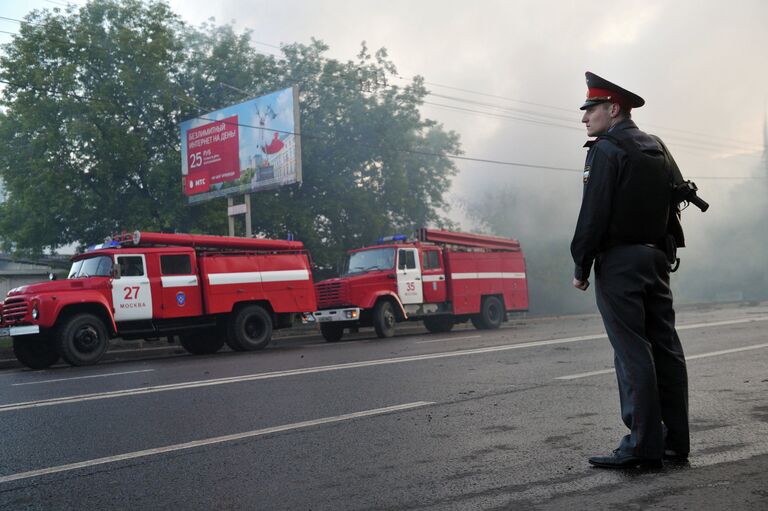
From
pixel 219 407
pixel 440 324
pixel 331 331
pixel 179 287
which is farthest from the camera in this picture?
pixel 440 324

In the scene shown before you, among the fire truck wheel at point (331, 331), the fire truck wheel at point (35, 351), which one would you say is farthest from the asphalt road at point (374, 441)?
the fire truck wheel at point (331, 331)

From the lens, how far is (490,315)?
930 inches

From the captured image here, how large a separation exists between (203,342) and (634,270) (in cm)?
1442

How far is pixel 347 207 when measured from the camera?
35.8m

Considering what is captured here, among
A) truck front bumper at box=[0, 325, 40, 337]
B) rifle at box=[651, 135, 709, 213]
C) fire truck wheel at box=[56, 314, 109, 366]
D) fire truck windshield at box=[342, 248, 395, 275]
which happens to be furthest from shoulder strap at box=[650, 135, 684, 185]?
fire truck windshield at box=[342, 248, 395, 275]

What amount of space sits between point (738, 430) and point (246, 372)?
608 cm

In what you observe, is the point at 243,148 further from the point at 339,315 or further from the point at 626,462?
the point at 626,462

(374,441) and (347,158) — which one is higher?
(347,158)

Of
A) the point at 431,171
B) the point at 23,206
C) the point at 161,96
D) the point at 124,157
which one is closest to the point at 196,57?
the point at 161,96

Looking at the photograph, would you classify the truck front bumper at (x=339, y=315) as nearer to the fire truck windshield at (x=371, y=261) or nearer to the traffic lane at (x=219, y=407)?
the fire truck windshield at (x=371, y=261)

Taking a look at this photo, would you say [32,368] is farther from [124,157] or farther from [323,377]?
[124,157]

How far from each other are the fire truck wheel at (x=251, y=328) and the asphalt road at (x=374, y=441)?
7.79m

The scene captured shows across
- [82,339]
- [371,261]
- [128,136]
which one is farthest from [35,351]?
[128,136]

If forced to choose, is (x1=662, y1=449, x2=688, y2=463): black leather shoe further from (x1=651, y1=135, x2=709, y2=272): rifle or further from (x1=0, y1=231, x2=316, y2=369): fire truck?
(x1=0, y1=231, x2=316, y2=369): fire truck
